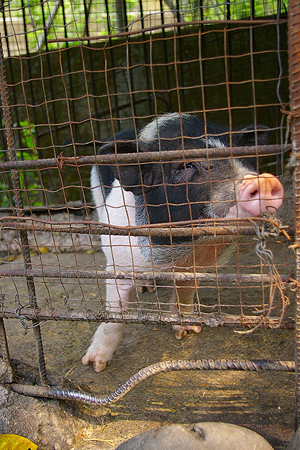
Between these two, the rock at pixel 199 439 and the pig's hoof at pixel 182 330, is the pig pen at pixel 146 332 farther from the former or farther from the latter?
the rock at pixel 199 439

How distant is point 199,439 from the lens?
162 centimetres

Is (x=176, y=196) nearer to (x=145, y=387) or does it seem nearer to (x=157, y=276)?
(x=157, y=276)

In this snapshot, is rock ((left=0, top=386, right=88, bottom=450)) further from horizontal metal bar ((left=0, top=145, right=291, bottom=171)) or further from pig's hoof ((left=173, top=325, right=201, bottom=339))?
horizontal metal bar ((left=0, top=145, right=291, bottom=171))

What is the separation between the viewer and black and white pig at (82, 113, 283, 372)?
1.79 m

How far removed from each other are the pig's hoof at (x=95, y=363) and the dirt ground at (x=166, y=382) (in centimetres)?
4

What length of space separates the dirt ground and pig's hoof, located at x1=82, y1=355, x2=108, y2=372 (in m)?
0.04

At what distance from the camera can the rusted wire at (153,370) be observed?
5.82ft

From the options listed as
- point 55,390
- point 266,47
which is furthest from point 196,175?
point 266,47

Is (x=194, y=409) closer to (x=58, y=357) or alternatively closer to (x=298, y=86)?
(x=58, y=357)

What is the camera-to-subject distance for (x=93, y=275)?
80.0 inches

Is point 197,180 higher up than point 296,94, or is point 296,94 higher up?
point 296,94

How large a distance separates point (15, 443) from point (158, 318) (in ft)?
3.00

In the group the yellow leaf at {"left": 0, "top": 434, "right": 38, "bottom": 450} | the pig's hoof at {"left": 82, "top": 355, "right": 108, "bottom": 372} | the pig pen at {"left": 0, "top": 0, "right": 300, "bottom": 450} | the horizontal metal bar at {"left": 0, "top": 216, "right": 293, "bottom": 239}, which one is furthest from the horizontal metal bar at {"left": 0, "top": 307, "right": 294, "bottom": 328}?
the pig's hoof at {"left": 82, "top": 355, "right": 108, "bottom": 372}

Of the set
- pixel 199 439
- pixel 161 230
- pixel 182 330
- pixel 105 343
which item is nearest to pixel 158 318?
pixel 161 230
